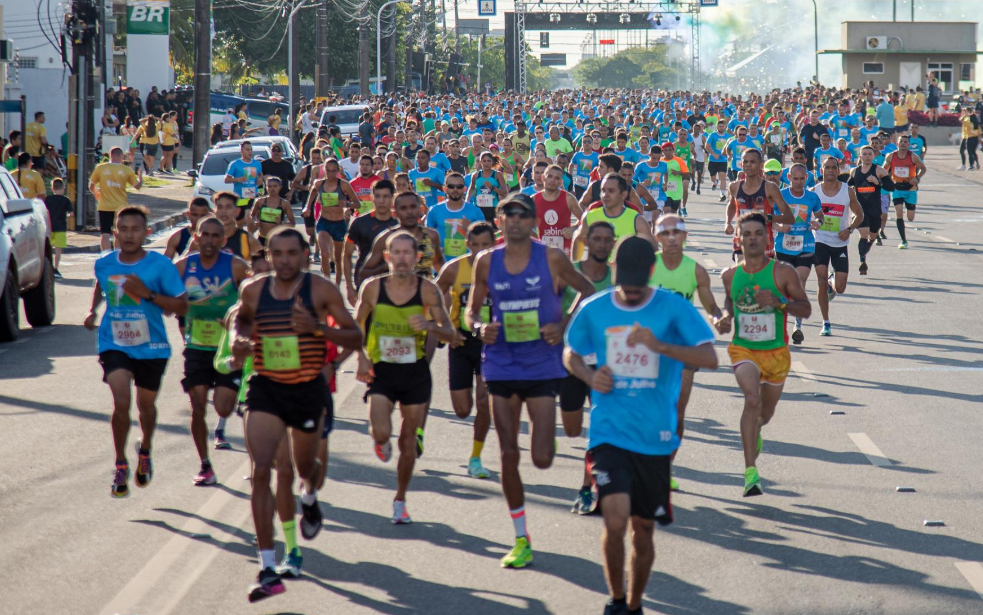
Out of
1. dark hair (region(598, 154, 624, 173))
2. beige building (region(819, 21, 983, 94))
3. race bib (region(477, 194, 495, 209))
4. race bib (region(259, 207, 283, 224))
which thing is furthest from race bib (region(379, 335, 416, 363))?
beige building (region(819, 21, 983, 94))

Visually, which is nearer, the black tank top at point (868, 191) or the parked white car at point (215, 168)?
the black tank top at point (868, 191)

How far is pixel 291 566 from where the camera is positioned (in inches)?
260

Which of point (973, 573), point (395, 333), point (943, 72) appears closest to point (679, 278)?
point (395, 333)

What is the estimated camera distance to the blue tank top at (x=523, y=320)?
7.18 m

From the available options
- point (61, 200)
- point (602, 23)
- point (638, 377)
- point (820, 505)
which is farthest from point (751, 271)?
point (602, 23)

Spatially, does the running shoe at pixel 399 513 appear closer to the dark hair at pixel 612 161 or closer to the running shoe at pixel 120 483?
the running shoe at pixel 120 483

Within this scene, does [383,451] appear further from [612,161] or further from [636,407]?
[612,161]

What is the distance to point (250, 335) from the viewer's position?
6.63 meters

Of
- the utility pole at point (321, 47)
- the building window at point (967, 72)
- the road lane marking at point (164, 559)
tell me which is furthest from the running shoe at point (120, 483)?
the building window at point (967, 72)

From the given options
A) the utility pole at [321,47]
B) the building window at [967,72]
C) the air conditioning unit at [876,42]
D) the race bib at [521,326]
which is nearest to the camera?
the race bib at [521,326]

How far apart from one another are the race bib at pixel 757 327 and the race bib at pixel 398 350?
2204mm

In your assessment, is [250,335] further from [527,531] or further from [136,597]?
[527,531]

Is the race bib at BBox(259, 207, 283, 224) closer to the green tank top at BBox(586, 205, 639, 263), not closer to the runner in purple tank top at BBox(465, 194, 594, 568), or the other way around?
the green tank top at BBox(586, 205, 639, 263)

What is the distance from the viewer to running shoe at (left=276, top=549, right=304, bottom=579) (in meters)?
6.60
